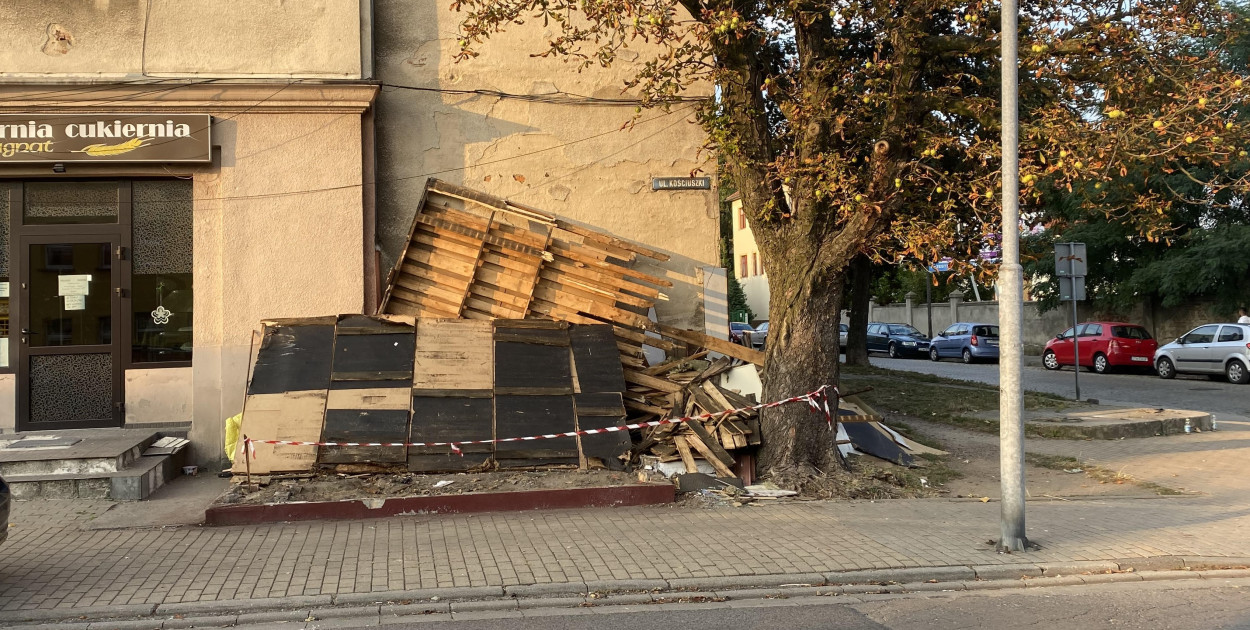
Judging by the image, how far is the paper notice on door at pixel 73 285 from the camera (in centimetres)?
1040

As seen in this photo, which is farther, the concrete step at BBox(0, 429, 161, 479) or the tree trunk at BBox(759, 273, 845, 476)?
the tree trunk at BBox(759, 273, 845, 476)

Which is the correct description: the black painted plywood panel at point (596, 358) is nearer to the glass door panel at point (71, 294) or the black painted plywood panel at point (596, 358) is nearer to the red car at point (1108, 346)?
the glass door panel at point (71, 294)

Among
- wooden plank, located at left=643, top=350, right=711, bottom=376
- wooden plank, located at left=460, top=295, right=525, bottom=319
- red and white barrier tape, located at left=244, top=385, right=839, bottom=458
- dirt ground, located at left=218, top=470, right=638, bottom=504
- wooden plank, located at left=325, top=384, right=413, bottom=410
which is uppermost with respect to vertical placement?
wooden plank, located at left=460, top=295, right=525, bottom=319

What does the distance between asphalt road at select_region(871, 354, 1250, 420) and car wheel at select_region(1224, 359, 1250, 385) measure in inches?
10.9

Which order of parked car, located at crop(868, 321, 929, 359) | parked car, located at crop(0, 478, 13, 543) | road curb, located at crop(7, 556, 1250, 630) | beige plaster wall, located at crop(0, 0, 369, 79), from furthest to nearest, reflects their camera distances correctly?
1. parked car, located at crop(868, 321, 929, 359)
2. beige plaster wall, located at crop(0, 0, 369, 79)
3. parked car, located at crop(0, 478, 13, 543)
4. road curb, located at crop(7, 556, 1250, 630)


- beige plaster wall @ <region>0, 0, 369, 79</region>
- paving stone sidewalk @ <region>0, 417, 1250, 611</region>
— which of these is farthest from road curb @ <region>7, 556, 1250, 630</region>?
beige plaster wall @ <region>0, 0, 369, 79</region>

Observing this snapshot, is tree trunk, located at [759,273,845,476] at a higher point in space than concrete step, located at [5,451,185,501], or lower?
higher

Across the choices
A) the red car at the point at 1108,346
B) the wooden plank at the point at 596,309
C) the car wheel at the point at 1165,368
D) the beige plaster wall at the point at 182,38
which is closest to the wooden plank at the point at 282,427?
the wooden plank at the point at 596,309

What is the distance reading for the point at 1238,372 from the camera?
69.1 feet

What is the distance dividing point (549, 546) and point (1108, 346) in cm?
2346

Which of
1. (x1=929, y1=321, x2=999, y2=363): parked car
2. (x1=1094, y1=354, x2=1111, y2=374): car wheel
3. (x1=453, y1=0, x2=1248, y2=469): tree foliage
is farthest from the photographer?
(x1=929, y1=321, x2=999, y2=363): parked car

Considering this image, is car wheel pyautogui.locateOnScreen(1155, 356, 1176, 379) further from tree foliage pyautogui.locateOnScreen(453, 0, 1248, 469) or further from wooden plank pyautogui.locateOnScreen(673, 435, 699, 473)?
wooden plank pyautogui.locateOnScreen(673, 435, 699, 473)

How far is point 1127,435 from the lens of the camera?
12.6 meters

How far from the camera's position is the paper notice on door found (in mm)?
10398
